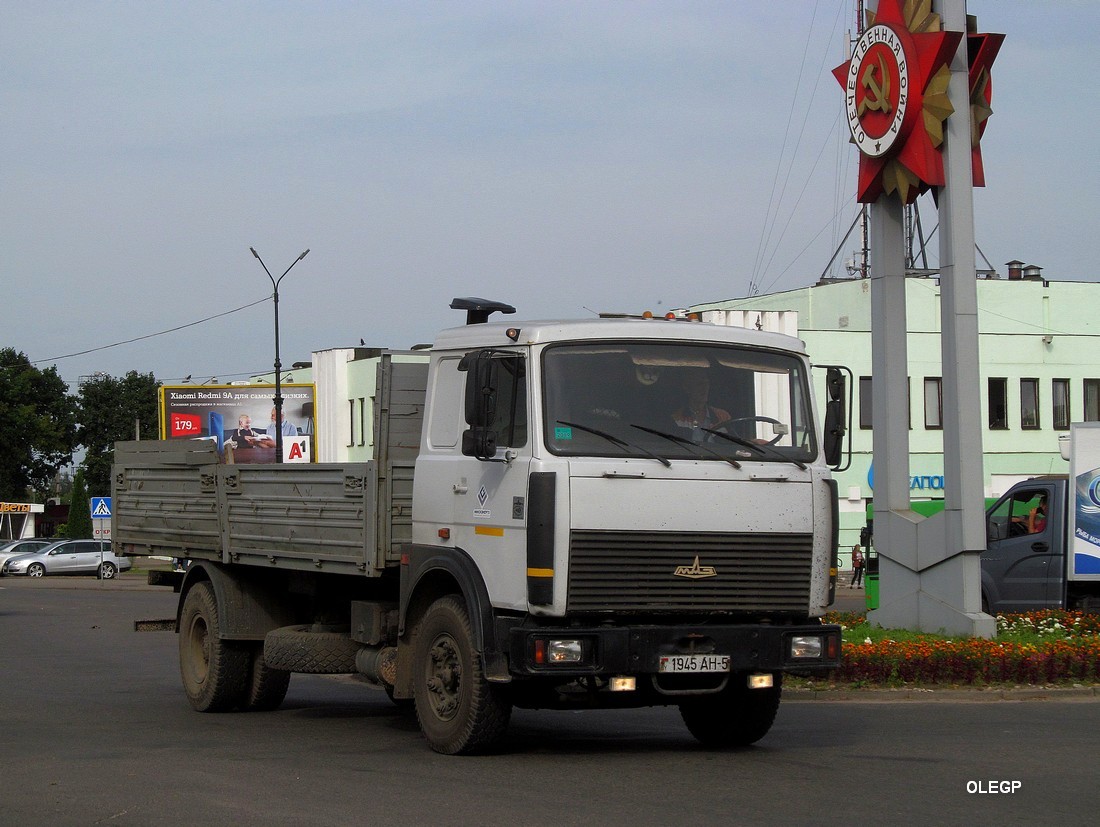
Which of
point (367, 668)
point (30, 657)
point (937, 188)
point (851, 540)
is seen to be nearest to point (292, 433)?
point (851, 540)

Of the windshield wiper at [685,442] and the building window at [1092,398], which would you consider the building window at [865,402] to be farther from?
the windshield wiper at [685,442]

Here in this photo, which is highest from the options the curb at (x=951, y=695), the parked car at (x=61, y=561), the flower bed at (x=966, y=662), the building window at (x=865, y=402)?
the building window at (x=865, y=402)

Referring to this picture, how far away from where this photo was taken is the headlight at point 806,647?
28.9 ft

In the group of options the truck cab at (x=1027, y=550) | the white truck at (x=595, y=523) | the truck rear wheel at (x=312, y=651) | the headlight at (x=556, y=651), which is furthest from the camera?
the truck cab at (x=1027, y=550)

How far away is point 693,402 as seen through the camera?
8867 mm

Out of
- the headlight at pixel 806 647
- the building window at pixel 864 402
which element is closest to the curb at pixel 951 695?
the headlight at pixel 806 647

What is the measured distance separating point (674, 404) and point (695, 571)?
1.05 m

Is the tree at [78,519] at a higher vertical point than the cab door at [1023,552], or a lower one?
lower

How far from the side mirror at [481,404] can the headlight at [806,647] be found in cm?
222

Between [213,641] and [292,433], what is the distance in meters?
48.5

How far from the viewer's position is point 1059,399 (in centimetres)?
5084

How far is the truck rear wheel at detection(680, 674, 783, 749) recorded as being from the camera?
9734 millimetres

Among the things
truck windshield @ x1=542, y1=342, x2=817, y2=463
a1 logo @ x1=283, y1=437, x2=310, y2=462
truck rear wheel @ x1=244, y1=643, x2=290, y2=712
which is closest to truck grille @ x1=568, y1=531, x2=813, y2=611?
truck windshield @ x1=542, y1=342, x2=817, y2=463

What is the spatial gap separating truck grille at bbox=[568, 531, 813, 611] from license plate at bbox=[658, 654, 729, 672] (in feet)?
0.94
